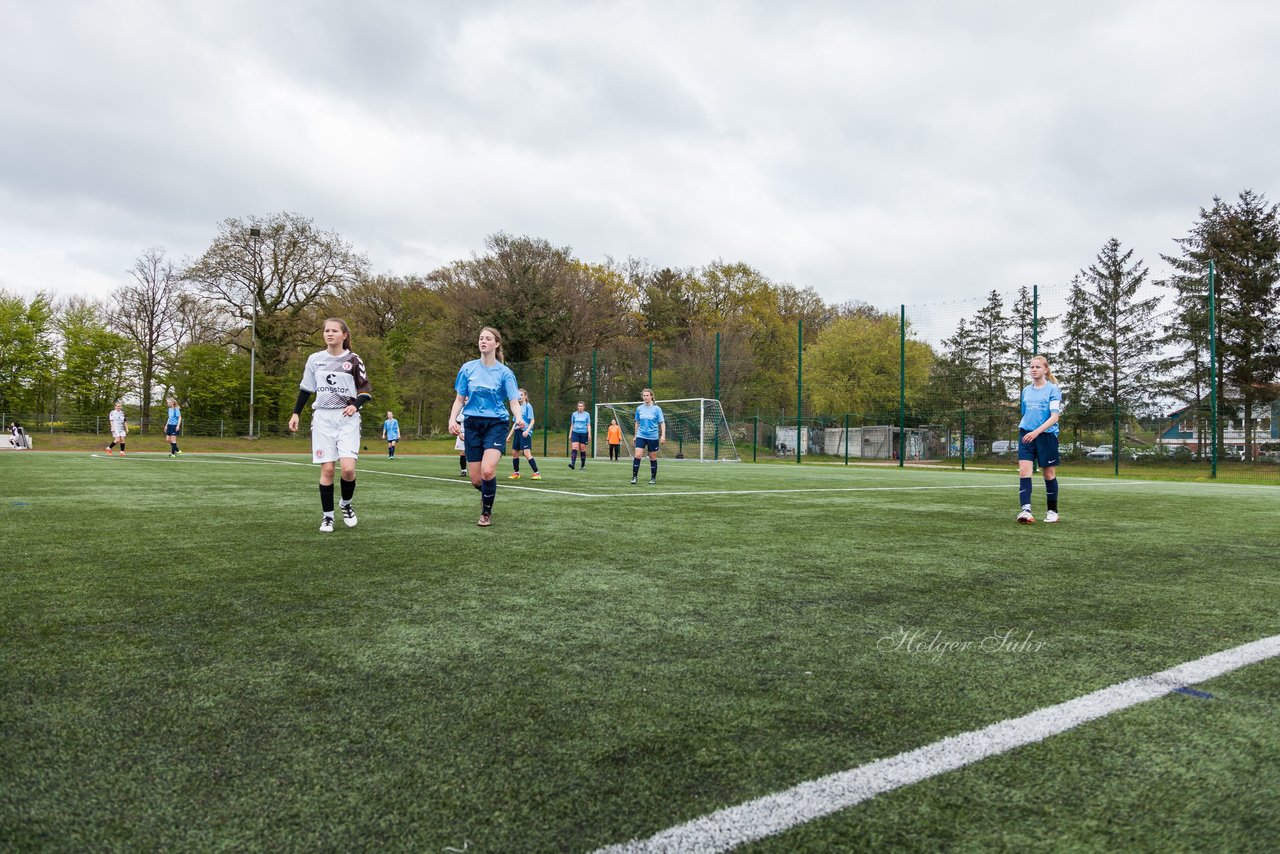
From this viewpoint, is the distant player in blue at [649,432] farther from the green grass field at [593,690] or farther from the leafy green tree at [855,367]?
the leafy green tree at [855,367]

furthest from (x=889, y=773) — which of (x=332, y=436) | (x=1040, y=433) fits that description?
(x=1040, y=433)

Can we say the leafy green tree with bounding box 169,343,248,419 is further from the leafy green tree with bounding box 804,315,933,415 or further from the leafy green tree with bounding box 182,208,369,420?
the leafy green tree with bounding box 804,315,933,415

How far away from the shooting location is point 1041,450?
7992mm

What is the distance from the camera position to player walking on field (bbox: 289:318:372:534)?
632 cm

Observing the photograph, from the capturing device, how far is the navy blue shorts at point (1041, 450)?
7.91 m

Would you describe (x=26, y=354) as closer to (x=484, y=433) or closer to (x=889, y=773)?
→ (x=484, y=433)

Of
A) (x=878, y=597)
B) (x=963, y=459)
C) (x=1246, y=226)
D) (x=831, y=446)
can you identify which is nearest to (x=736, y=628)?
(x=878, y=597)

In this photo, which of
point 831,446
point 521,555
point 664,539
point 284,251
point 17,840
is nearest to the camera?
point 17,840

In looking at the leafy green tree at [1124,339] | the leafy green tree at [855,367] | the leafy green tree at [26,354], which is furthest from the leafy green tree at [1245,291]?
the leafy green tree at [26,354]

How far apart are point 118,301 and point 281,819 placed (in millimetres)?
51903

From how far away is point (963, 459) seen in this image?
1049 inches

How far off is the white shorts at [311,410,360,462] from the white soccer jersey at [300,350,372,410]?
78 mm

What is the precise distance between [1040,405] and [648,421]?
278 inches

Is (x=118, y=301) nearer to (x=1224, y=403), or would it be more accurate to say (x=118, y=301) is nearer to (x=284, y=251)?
(x=284, y=251)
